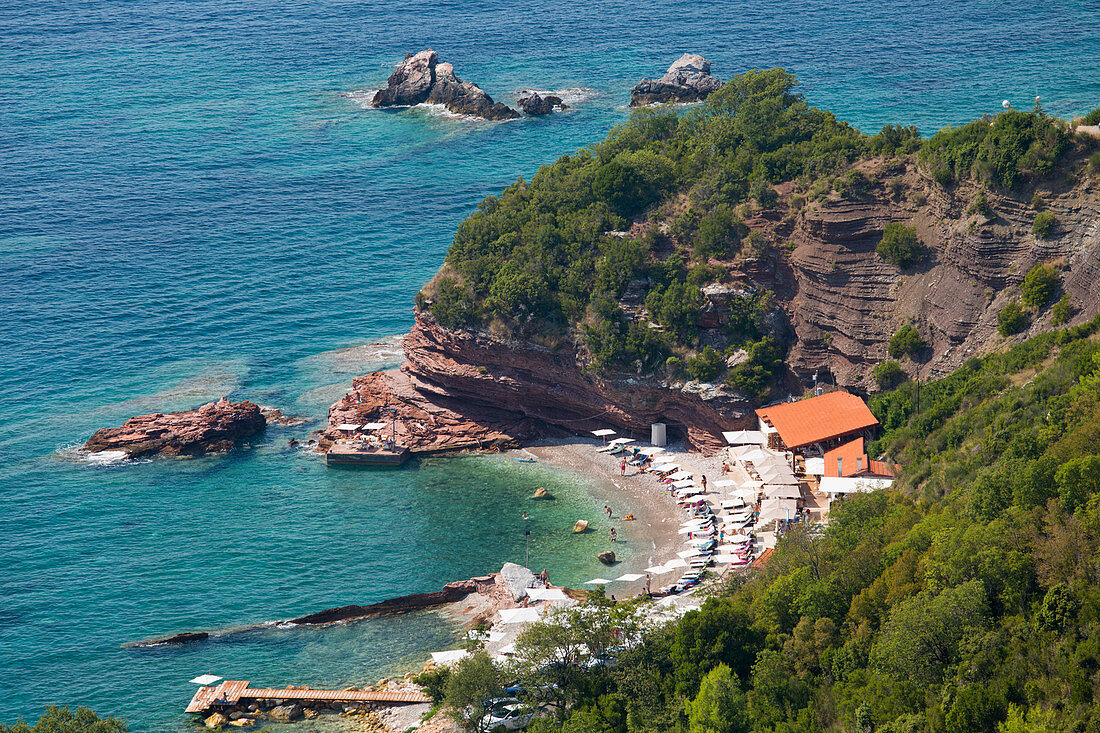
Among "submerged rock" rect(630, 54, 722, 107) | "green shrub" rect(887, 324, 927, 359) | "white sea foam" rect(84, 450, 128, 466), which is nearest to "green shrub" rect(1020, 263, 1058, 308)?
"green shrub" rect(887, 324, 927, 359)

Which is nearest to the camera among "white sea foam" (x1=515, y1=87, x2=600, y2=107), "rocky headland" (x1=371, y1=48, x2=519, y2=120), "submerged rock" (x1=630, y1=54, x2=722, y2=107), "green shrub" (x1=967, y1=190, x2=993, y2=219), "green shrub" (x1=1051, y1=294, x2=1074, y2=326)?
"green shrub" (x1=1051, y1=294, x2=1074, y2=326)

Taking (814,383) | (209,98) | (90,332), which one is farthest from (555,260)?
(209,98)

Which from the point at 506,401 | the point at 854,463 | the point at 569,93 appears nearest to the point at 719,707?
the point at 854,463

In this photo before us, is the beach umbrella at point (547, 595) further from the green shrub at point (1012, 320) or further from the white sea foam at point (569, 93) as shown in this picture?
the white sea foam at point (569, 93)

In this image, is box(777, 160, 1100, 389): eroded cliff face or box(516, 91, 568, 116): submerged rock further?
box(516, 91, 568, 116): submerged rock

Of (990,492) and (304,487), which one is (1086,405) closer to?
(990,492)

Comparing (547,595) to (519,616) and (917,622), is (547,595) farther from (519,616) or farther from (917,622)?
(917,622)

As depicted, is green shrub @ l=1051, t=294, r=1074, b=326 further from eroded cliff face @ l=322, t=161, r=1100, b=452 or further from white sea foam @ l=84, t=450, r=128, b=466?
white sea foam @ l=84, t=450, r=128, b=466
